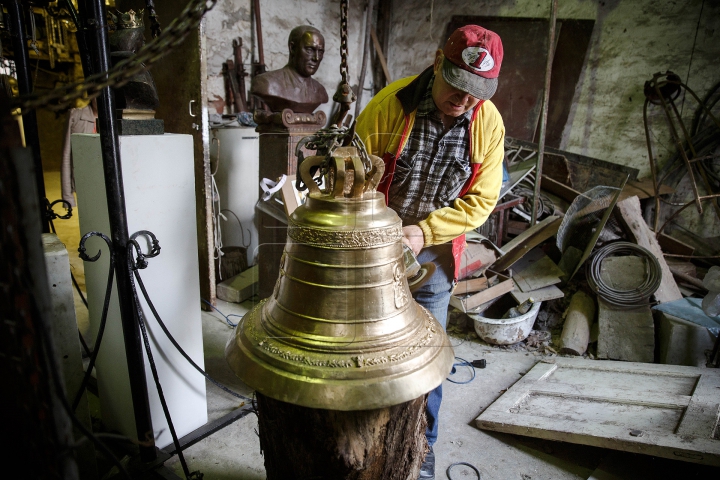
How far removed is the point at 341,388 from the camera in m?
1.03

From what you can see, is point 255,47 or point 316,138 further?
point 255,47

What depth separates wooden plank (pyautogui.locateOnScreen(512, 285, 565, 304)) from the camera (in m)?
3.67

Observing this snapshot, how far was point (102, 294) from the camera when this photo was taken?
195cm

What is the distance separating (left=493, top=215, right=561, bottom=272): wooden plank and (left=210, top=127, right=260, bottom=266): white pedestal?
2453mm

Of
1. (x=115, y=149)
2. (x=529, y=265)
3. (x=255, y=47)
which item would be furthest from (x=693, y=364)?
(x=255, y=47)

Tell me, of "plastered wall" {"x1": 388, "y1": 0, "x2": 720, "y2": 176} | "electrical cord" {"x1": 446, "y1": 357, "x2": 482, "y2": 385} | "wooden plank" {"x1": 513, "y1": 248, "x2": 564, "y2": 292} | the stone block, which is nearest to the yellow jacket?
"electrical cord" {"x1": 446, "y1": 357, "x2": 482, "y2": 385}

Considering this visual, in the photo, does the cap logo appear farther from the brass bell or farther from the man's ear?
the brass bell

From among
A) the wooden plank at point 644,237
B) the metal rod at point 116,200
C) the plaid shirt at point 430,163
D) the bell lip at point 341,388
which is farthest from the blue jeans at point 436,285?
the wooden plank at point 644,237

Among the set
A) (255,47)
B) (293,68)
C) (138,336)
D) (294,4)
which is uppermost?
(294,4)

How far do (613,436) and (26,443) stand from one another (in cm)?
230

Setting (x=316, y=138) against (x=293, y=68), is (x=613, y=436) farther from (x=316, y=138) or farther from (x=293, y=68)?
(x=293, y=68)

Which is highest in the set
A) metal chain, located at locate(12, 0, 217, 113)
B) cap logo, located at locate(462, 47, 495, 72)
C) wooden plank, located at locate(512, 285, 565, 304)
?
cap logo, located at locate(462, 47, 495, 72)

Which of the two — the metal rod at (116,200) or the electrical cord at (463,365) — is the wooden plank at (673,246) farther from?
the metal rod at (116,200)

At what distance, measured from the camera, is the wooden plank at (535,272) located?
3.77 metres
